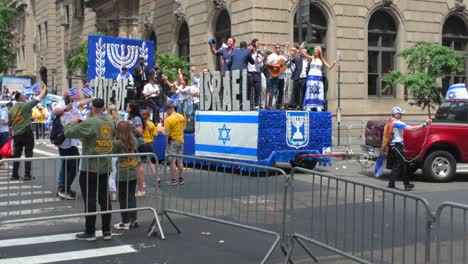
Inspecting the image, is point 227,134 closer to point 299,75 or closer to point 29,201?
point 299,75

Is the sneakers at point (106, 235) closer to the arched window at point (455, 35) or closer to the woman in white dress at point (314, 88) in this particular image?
the woman in white dress at point (314, 88)

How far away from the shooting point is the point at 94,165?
7395 mm

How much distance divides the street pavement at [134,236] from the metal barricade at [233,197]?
2cm

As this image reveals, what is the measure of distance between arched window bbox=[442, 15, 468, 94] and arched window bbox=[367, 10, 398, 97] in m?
3.23

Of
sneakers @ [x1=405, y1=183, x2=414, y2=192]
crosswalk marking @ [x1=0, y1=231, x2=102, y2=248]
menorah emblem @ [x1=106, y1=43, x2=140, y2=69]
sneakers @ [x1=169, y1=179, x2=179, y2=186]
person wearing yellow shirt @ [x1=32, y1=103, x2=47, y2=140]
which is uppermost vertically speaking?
menorah emblem @ [x1=106, y1=43, x2=140, y2=69]

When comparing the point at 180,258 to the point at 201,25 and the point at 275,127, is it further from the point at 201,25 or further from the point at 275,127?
the point at 201,25

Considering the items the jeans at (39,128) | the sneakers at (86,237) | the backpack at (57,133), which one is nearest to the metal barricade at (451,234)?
the sneakers at (86,237)

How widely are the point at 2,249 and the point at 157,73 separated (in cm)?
1206

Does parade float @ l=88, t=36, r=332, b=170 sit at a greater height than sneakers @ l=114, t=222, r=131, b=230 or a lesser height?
greater

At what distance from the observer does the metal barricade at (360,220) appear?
16.3 feet

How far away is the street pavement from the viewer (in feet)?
22.0

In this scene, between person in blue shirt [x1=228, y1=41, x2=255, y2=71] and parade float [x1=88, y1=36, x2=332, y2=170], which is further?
person in blue shirt [x1=228, y1=41, x2=255, y2=71]

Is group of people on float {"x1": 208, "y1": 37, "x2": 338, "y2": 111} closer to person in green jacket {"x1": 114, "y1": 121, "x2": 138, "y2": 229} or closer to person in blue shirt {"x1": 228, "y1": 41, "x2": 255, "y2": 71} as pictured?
person in blue shirt {"x1": 228, "y1": 41, "x2": 255, "y2": 71}

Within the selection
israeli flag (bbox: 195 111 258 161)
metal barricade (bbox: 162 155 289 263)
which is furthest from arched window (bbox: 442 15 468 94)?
metal barricade (bbox: 162 155 289 263)
